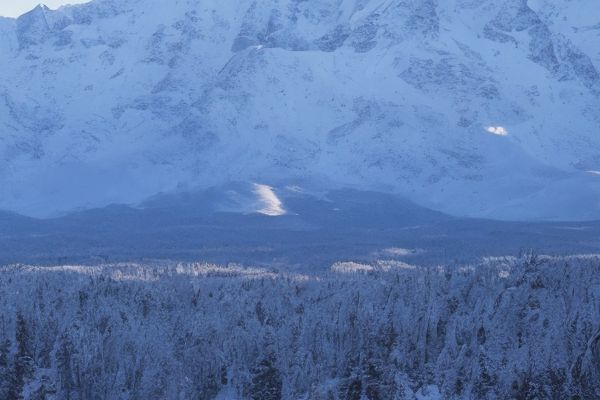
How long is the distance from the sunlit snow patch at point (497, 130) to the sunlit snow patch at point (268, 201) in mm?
33967

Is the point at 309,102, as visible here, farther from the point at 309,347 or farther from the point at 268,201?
the point at 309,347

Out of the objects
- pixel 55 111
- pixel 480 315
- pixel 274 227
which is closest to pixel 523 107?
pixel 274 227

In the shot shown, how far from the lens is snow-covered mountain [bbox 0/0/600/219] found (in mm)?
117062

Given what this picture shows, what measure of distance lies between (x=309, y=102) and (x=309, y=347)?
393ft

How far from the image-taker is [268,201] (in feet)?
361

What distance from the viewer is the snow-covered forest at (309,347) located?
8.59 m

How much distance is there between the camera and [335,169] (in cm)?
12069

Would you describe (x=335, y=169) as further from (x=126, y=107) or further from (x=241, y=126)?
(x=126, y=107)

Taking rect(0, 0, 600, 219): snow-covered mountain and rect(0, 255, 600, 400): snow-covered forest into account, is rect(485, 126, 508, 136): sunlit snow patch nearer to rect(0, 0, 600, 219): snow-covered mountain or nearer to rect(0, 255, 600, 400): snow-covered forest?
rect(0, 0, 600, 219): snow-covered mountain

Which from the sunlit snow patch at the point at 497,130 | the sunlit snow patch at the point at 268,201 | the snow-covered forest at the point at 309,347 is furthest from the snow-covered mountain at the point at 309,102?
the snow-covered forest at the point at 309,347

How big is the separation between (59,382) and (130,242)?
69963 millimetres

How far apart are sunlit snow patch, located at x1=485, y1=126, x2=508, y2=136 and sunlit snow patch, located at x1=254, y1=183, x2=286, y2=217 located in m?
34.0

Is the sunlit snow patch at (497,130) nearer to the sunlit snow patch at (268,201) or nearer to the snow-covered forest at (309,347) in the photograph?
the sunlit snow patch at (268,201)

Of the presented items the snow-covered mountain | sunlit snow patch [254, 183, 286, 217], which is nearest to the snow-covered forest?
sunlit snow patch [254, 183, 286, 217]
